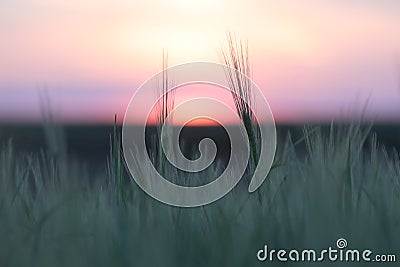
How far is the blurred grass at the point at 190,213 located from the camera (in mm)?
1570

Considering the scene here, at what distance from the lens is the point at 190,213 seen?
1593 mm

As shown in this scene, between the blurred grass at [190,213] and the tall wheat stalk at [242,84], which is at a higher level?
the tall wheat stalk at [242,84]

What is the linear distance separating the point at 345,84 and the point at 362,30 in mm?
158

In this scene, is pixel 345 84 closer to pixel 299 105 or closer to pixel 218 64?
pixel 299 105

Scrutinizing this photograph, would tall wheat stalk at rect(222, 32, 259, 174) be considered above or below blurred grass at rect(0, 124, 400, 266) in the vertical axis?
above

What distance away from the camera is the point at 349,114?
1.62m

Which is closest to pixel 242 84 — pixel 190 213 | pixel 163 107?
pixel 163 107

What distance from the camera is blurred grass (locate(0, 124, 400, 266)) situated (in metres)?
1.57

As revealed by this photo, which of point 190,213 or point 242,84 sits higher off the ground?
point 242,84

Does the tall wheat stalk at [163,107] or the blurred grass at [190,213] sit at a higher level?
the tall wheat stalk at [163,107]

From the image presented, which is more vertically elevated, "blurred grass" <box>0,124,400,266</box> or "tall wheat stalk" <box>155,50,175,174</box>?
"tall wheat stalk" <box>155,50,175,174</box>

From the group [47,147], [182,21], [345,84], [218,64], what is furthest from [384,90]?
[47,147]

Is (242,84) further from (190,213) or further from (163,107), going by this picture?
(190,213)

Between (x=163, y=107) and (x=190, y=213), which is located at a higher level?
(x=163, y=107)
